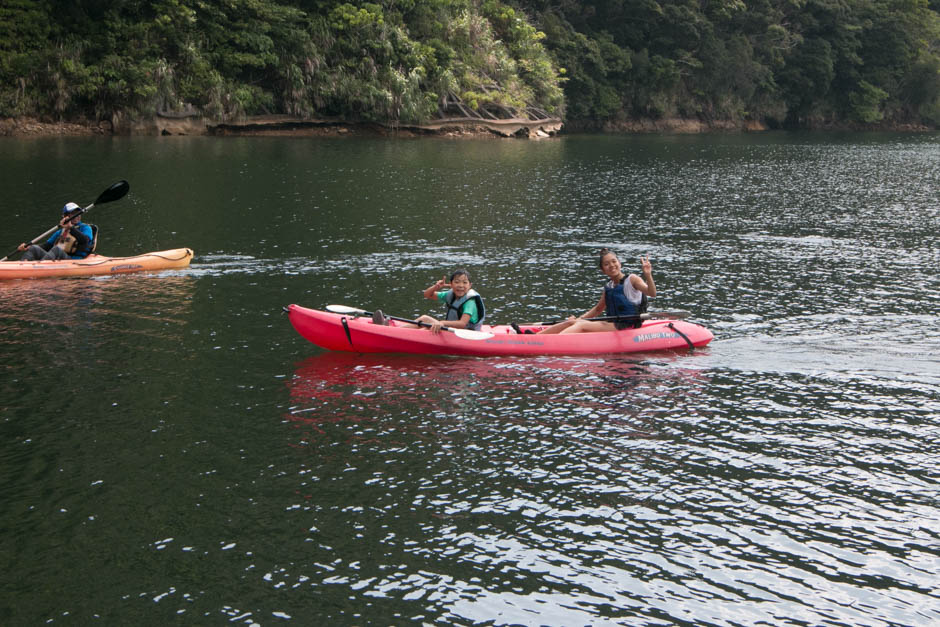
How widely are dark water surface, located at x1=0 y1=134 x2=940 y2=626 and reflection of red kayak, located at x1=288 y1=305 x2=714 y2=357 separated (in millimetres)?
249

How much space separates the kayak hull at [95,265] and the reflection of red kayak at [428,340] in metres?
6.11

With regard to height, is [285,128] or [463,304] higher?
[285,128]

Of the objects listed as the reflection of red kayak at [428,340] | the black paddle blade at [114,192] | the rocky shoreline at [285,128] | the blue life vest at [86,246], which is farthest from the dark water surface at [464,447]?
the rocky shoreline at [285,128]

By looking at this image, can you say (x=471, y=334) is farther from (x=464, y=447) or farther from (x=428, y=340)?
(x=464, y=447)

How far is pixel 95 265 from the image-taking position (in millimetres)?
17453

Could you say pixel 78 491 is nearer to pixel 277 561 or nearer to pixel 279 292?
pixel 277 561

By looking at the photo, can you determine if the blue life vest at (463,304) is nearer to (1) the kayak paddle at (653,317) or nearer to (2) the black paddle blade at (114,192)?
(1) the kayak paddle at (653,317)

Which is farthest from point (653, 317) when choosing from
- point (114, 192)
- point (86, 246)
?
point (114, 192)

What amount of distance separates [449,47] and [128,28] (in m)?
17.8

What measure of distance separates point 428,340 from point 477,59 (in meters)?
45.9

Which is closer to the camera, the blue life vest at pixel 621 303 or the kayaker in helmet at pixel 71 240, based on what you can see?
the blue life vest at pixel 621 303

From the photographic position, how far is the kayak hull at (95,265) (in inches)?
666

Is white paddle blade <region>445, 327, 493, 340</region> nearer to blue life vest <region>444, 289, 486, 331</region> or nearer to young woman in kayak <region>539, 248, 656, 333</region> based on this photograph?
blue life vest <region>444, 289, 486, 331</region>

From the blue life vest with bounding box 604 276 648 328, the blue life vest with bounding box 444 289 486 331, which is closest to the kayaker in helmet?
the blue life vest with bounding box 444 289 486 331
